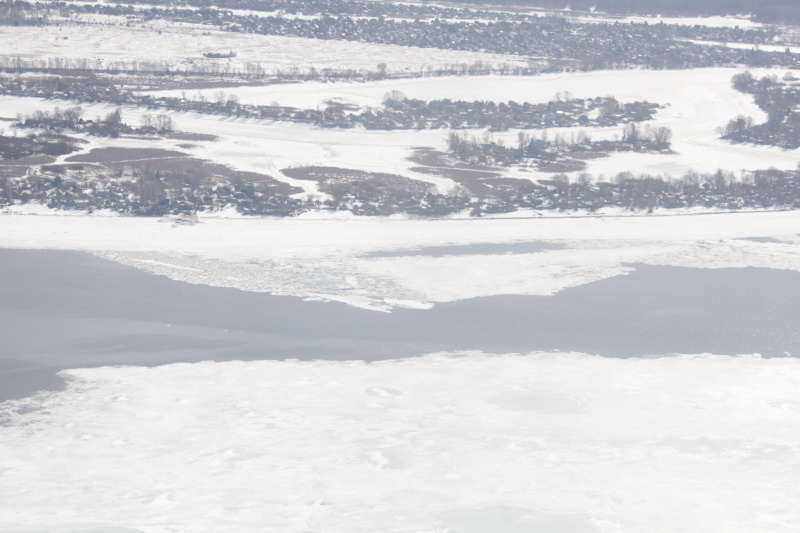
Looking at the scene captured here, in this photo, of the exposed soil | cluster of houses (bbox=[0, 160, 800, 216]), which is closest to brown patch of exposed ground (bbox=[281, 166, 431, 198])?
cluster of houses (bbox=[0, 160, 800, 216])

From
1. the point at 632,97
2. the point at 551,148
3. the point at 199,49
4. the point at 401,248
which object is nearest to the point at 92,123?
the point at 401,248

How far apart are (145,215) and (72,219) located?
157 cm

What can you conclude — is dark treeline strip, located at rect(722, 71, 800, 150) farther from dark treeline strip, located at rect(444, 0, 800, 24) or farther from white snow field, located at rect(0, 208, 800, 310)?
dark treeline strip, located at rect(444, 0, 800, 24)

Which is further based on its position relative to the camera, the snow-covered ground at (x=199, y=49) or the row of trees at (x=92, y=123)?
the snow-covered ground at (x=199, y=49)

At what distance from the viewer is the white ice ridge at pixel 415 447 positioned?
10.2m

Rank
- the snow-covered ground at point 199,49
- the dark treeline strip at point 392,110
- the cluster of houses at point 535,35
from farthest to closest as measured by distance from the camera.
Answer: the cluster of houses at point 535,35
the snow-covered ground at point 199,49
the dark treeline strip at point 392,110

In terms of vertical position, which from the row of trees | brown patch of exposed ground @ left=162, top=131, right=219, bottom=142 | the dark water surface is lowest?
the dark water surface

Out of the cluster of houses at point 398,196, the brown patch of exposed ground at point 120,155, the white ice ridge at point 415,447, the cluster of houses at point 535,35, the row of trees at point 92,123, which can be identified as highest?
the cluster of houses at point 535,35

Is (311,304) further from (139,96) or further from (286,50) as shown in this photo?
(286,50)

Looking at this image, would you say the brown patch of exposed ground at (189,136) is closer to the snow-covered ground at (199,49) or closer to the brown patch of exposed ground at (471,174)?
the brown patch of exposed ground at (471,174)

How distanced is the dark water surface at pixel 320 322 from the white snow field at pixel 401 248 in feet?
2.02

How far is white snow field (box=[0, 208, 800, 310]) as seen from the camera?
17.8 m

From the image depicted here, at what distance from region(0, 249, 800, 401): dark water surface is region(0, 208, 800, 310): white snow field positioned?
617 mm

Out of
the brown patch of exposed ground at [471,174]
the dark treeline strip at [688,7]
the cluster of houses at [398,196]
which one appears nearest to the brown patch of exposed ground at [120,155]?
the cluster of houses at [398,196]
